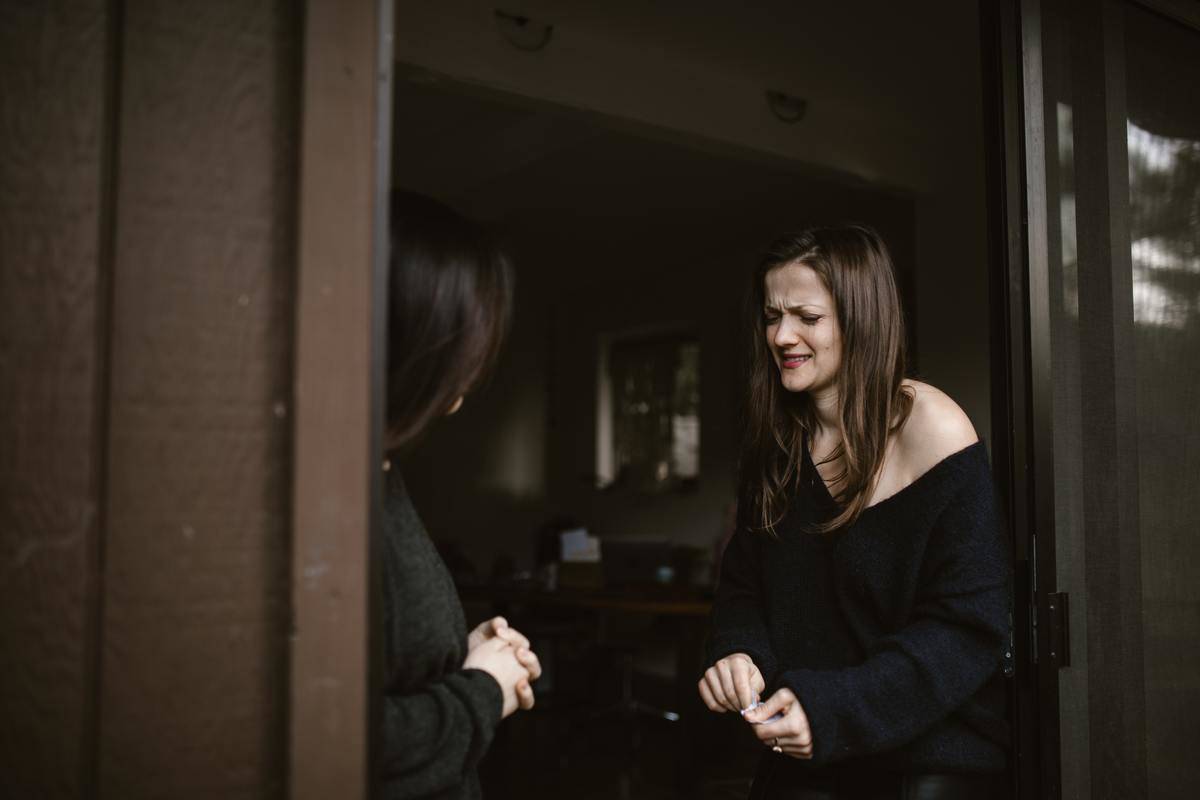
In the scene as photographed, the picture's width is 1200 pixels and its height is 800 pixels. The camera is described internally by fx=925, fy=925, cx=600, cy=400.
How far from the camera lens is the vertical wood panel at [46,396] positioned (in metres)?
0.76

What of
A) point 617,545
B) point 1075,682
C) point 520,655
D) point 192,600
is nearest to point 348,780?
point 192,600

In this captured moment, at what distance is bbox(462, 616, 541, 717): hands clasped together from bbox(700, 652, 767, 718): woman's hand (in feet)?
1.28

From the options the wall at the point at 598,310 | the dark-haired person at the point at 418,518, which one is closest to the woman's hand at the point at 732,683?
the dark-haired person at the point at 418,518

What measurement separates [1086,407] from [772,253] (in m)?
0.63

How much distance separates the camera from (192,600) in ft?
2.71

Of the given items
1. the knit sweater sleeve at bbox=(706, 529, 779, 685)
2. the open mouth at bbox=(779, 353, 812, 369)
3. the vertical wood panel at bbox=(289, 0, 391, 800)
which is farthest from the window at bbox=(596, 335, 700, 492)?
the vertical wood panel at bbox=(289, 0, 391, 800)

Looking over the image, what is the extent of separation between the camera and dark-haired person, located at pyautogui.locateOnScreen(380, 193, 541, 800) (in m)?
1.05

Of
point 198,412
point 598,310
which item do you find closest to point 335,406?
point 198,412

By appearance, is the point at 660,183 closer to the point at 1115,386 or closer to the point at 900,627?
the point at 1115,386

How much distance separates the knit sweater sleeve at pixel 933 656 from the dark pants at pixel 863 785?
10cm

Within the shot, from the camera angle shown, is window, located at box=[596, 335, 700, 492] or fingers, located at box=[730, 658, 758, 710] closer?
fingers, located at box=[730, 658, 758, 710]

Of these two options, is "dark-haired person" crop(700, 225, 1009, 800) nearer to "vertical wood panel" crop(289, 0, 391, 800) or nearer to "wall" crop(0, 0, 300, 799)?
"vertical wood panel" crop(289, 0, 391, 800)

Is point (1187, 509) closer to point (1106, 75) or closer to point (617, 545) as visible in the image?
point (1106, 75)

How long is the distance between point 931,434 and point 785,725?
20.5 inches
